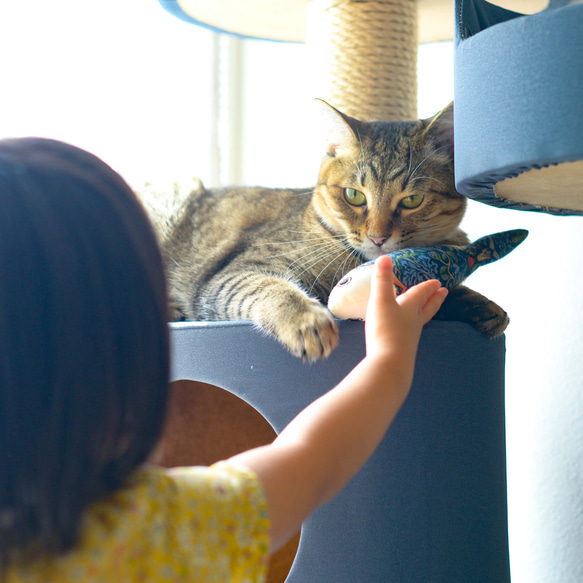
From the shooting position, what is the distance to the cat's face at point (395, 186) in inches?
43.8

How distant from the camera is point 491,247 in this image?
1002 millimetres

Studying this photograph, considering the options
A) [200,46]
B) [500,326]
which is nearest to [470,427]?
[500,326]

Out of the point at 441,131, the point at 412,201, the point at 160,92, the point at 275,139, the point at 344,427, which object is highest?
the point at 160,92

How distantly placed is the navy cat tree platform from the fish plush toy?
3cm

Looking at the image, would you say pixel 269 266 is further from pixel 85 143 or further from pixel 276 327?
pixel 85 143

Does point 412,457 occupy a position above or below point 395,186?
below

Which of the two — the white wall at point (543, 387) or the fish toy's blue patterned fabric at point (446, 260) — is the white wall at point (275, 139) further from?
the fish toy's blue patterned fabric at point (446, 260)

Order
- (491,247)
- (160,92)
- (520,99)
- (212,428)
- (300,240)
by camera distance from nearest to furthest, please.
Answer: (520,99) → (491,247) → (300,240) → (212,428) → (160,92)

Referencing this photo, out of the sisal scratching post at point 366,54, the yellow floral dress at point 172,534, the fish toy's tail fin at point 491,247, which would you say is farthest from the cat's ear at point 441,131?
the yellow floral dress at point 172,534

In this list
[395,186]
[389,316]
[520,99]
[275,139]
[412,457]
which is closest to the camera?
[520,99]

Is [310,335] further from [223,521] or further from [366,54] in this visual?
[366,54]

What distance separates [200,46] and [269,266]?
1.28m

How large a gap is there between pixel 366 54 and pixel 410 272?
0.81m

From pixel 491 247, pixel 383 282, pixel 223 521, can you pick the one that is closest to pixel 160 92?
pixel 491 247
